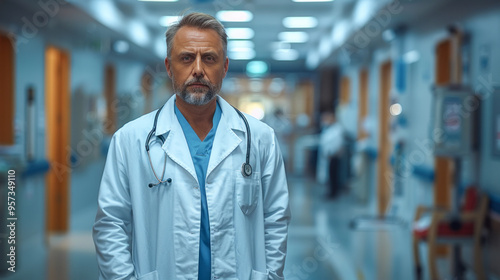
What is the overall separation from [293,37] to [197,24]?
10464 millimetres

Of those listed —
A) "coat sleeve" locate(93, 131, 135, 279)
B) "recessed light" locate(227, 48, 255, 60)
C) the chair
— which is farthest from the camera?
"recessed light" locate(227, 48, 255, 60)

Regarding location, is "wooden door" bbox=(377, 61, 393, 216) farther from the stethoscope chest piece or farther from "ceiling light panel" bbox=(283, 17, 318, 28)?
the stethoscope chest piece

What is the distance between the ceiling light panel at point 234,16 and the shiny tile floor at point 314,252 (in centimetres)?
324

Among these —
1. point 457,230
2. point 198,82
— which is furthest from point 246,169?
point 457,230

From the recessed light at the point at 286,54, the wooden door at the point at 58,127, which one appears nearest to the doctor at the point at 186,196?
the wooden door at the point at 58,127

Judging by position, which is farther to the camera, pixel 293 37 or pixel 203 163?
pixel 293 37

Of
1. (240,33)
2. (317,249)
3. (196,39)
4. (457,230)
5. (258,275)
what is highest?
(240,33)

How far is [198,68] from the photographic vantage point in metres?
1.76

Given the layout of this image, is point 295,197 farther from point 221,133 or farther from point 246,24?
point 221,133

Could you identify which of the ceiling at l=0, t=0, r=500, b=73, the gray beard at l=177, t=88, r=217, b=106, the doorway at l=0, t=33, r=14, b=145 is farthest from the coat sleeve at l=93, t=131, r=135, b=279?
the doorway at l=0, t=33, r=14, b=145

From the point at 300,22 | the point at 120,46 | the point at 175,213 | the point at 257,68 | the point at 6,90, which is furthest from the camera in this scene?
the point at 257,68

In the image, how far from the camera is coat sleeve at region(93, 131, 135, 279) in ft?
5.64

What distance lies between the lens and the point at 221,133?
186 cm

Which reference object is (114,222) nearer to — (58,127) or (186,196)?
(186,196)
